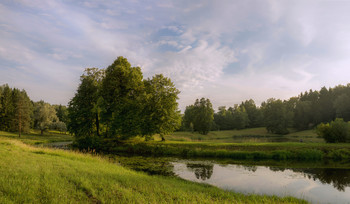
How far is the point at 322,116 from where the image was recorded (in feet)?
281

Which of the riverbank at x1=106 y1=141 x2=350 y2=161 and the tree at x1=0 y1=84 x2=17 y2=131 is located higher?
the tree at x1=0 y1=84 x2=17 y2=131

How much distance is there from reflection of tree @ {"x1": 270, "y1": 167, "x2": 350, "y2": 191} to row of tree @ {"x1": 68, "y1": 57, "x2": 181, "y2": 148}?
18.1 meters

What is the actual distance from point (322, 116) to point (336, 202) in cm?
9021

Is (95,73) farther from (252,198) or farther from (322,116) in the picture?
(322,116)

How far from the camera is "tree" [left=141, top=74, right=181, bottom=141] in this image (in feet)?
108

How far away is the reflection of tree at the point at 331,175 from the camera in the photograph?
1639 centimetres

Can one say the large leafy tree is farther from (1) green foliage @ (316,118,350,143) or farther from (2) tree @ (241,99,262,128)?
(2) tree @ (241,99,262,128)

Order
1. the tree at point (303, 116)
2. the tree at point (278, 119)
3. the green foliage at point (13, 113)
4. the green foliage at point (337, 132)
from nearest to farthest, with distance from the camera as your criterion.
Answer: the green foliage at point (337, 132), the green foliage at point (13, 113), the tree at point (278, 119), the tree at point (303, 116)


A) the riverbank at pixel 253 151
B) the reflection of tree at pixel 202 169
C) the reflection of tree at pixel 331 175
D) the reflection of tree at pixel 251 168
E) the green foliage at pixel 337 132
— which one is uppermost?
the green foliage at pixel 337 132

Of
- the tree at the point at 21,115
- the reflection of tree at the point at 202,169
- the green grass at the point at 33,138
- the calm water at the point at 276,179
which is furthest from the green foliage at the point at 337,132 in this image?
the tree at the point at 21,115

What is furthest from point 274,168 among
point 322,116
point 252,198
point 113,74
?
point 322,116

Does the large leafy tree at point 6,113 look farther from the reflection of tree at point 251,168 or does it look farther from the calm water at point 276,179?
the reflection of tree at point 251,168

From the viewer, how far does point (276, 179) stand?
57.9 ft

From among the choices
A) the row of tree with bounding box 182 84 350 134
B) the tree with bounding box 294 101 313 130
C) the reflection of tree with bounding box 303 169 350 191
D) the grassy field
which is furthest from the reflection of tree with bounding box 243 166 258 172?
the tree with bounding box 294 101 313 130
